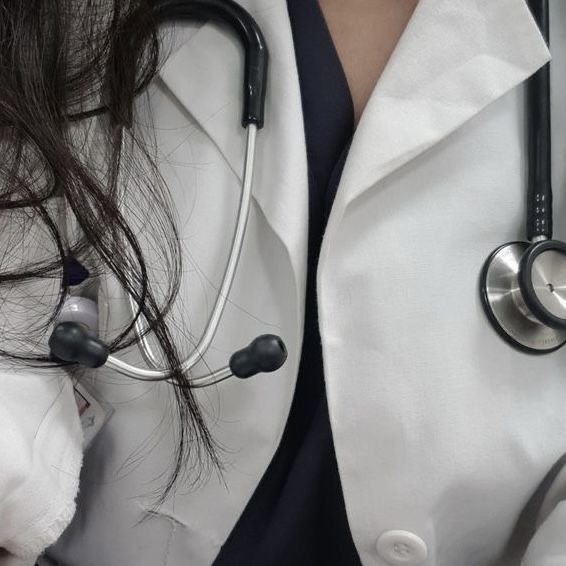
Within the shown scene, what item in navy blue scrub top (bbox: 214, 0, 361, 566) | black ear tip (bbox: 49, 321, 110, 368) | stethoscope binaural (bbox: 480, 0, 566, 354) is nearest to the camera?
black ear tip (bbox: 49, 321, 110, 368)

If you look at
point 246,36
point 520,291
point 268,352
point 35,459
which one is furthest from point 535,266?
point 35,459

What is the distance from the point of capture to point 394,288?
2.34 feet

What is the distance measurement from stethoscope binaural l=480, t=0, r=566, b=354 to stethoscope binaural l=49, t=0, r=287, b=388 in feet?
0.78

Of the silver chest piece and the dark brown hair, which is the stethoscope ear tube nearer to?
the dark brown hair

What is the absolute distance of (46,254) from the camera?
28.5 inches

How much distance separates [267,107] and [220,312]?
0.24 meters

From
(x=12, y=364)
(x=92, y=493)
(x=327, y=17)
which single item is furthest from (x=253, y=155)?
(x=92, y=493)

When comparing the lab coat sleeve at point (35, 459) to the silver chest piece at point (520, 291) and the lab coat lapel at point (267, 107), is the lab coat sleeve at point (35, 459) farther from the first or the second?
the silver chest piece at point (520, 291)

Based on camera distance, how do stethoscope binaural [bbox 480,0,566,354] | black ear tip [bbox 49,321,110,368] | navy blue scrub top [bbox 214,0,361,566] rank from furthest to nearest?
navy blue scrub top [bbox 214,0,361,566]
stethoscope binaural [bbox 480,0,566,354]
black ear tip [bbox 49,321,110,368]

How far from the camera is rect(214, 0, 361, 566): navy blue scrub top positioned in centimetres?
77

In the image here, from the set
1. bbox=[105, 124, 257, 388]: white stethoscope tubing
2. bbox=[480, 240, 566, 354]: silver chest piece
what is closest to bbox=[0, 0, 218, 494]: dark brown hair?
bbox=[105, 124, 257, 388]: white stethoscope tubing

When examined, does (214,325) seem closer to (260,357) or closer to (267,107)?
(260,357)

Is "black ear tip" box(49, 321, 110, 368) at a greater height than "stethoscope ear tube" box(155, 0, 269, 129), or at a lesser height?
lesser

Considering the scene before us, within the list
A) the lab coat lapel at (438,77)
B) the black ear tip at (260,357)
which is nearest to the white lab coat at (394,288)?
the lab coat lapel at (438,77)
